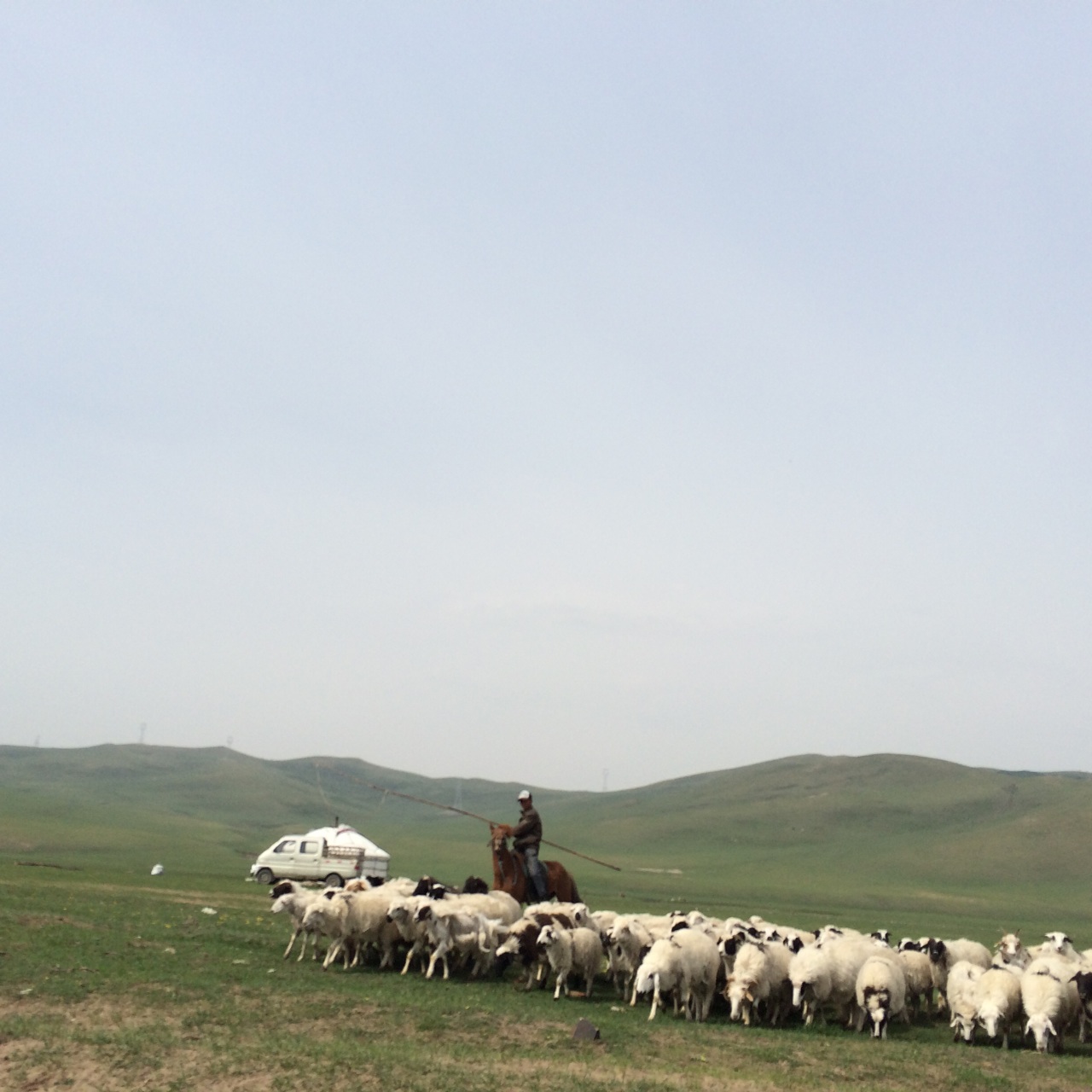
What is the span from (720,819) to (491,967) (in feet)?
306

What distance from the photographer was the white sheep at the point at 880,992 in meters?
12.6

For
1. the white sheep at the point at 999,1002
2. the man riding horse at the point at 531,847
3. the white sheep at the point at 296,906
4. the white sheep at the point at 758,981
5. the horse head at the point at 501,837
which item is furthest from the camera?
the man riding horse at the point at 531,847

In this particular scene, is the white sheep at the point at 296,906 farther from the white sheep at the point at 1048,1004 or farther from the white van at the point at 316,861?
the white van at the point at 316,861

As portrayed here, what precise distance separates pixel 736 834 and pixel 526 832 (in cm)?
8418

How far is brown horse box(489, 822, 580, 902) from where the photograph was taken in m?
17.5

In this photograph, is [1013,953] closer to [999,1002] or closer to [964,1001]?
[964,1001]

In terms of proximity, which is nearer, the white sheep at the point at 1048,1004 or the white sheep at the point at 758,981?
the white sheep at the point at 1048,1004

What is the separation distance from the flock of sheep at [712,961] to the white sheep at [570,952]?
0.02 metres

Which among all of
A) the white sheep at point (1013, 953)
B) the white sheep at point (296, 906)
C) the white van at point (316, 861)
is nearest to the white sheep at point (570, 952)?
the white sheep at point (296, 906)

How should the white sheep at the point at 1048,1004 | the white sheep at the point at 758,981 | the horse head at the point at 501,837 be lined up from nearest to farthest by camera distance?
the white sheep at the point at 1048,1004 → the white sheep at the point at 758,981 → the horse head at the point at 501,837

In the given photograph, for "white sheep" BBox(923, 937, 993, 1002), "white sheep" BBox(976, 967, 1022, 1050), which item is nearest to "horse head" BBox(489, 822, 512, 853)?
"white sheep" BBox(923, 937, 993, 1002)

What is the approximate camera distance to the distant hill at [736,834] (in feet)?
169

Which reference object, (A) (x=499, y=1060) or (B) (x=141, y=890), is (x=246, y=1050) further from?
(B) (x=141, y=890)

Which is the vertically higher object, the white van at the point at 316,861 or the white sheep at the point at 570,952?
the white sheep at the point at 570,952
